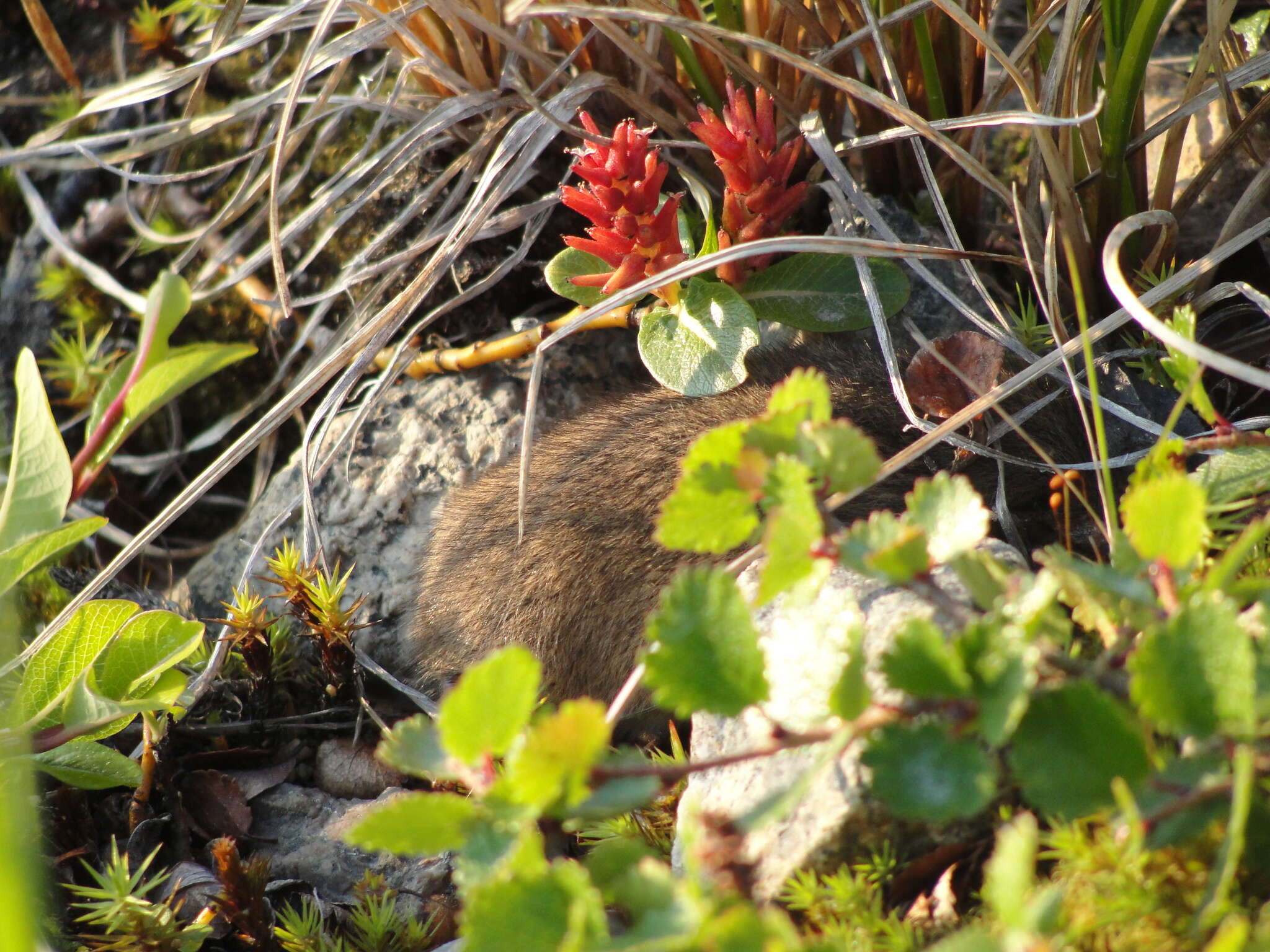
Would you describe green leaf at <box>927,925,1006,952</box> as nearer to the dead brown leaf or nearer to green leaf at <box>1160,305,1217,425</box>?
green leaf at <box>1160,305,1217,425</box>

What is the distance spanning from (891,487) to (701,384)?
48cm

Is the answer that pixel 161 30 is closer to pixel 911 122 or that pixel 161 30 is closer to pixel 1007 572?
pixel 911 122

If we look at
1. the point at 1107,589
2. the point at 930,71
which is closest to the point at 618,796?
the point at 1107,589

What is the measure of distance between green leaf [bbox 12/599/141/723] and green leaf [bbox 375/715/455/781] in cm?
91

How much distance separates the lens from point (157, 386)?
6.16ft

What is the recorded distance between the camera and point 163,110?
→ 348 cm

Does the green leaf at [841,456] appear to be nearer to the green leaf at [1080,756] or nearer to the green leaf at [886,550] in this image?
the green leaf at [886,550]

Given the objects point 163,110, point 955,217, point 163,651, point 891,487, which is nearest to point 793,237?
point 891,487

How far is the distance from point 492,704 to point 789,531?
374mm

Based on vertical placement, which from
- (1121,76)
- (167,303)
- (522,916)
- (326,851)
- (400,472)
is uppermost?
(1121,76)

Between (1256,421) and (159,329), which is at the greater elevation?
(159,329)

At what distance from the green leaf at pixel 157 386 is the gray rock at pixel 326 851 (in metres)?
0.79

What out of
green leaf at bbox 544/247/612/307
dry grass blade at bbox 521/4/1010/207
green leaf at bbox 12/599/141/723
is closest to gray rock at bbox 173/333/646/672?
green leaf at bbox 544/247/612/307

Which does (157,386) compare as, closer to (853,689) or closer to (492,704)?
(492,704)
